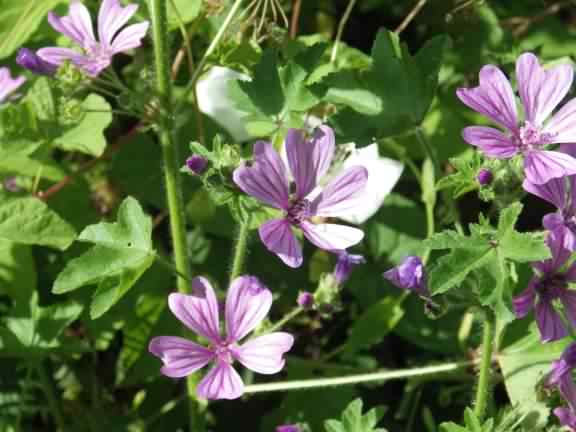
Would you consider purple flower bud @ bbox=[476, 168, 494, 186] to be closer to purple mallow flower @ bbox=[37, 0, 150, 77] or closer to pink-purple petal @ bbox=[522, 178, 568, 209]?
pink-purple petal @ bbox=[522, 178, 568, 209]

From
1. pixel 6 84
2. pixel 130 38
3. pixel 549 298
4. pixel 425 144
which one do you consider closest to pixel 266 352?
pixel 549 298

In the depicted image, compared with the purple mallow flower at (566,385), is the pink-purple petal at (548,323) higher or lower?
higher

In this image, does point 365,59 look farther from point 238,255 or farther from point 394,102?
point 238,255

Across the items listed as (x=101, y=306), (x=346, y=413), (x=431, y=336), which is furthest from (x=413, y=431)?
(x=101, y=306)

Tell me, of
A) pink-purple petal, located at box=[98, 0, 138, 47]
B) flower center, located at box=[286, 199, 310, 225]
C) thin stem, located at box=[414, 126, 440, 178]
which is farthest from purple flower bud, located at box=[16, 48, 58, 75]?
thin stem, located at box=[414, 126, 440, 178]

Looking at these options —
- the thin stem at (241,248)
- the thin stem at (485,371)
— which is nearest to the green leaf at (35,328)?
the thin stem at (241,248)

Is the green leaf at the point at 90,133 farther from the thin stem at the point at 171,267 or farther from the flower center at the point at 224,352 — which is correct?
the flower center at the point at 224,352
